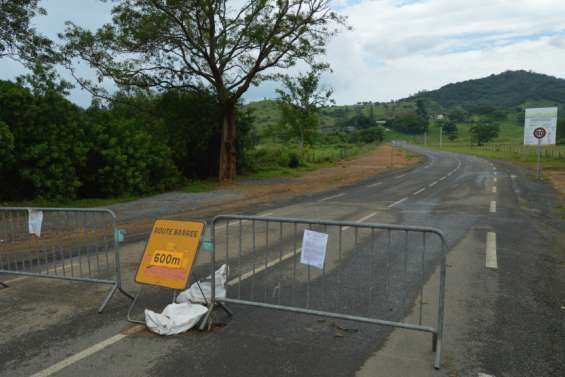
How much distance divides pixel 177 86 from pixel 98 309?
1999 centimetres

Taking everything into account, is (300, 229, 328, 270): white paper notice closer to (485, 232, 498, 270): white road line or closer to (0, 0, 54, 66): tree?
(485, 232, 498, 270): white road line

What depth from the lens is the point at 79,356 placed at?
4156mm

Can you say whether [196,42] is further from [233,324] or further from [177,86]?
[233,324]

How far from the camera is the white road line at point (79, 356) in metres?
3.88

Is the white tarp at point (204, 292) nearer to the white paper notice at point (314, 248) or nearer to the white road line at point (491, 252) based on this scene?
the white paper notice at point (314, 248)

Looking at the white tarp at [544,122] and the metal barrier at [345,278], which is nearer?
the metal barrier at [345,278]

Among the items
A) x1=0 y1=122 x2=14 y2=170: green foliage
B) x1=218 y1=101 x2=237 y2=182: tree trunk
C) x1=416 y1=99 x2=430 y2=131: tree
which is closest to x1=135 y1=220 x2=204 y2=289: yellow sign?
x1=0 y1=122 x2=14 y2=170: green foliage

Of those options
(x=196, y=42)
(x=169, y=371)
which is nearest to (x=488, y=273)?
(x=169, y=371)

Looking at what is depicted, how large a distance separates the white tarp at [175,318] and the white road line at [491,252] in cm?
499

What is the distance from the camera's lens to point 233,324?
4.89 metres

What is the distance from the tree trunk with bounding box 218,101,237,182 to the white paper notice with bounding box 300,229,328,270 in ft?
68.2

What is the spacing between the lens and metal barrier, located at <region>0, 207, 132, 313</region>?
6238 millimetres

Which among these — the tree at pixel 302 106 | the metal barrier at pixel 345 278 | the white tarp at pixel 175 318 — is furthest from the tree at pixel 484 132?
the white tarp at pixel 175 318

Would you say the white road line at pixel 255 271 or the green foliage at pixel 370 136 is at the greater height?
the green foliage at pixel 370 136
